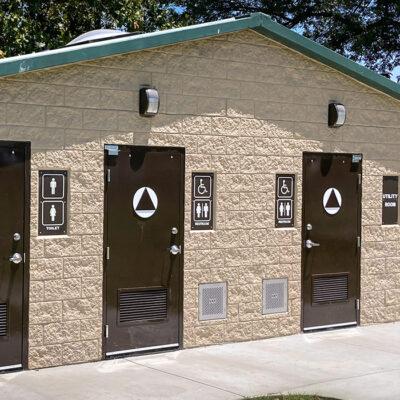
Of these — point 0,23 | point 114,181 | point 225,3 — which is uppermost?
point 225,3

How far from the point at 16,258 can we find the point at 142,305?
1.64 m

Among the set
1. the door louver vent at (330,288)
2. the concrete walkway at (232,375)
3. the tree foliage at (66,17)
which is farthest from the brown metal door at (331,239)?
the tree foliage at (66,17)

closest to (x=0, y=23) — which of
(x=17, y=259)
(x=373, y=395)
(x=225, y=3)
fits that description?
(x=225, y=3)

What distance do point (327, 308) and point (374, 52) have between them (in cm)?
1669

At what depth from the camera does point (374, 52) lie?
25.9 m

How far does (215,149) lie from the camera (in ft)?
31.7

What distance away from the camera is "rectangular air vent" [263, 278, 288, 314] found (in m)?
10.2

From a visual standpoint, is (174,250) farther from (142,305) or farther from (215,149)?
(215,149)

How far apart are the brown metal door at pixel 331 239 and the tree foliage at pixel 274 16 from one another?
10.2m

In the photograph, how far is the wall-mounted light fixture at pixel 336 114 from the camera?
10711 mm

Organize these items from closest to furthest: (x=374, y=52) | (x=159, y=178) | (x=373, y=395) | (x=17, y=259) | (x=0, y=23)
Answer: (x=373, y=395), (x=17, y=259), (x=159, y=178), (x=0, y=23), (x=374, y=52)

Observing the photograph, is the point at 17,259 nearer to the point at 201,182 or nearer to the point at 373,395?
the point at 201,182

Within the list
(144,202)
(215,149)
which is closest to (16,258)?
(144,202)

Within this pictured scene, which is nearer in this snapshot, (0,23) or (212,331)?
(212,331)
